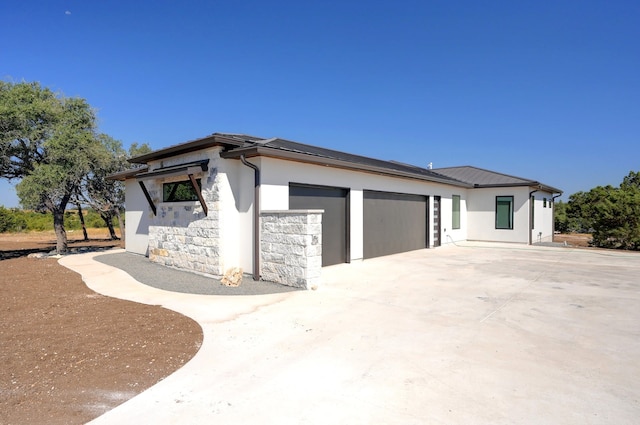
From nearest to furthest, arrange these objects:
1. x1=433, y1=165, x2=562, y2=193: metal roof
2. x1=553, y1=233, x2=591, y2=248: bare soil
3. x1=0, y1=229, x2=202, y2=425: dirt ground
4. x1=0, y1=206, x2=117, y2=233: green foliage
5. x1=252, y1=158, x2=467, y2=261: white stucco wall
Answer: x1=0, y1=229, x2=202, y2=425: dirt ground, x1=252, y1=158, x2=467, y2=261: white stucco wall, x1=433, y1=165, x2=562, y2=193: metal roof, x1=553, y1=233, x2=591, y2=248: bare soil, x1=0, y1=206, x2=117, y2=233: green foliage

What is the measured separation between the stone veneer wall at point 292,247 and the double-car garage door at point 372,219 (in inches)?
50.7

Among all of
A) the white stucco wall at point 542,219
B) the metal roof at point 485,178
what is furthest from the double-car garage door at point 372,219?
the white stucco wall at point 542,219

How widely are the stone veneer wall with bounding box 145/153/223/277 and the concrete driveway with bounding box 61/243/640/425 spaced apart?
1.53 m

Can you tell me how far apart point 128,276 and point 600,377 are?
9.08 meters

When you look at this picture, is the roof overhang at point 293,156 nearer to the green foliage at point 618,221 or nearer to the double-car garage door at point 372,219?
the double-car garage door at point 372,219

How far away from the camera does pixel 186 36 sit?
11695 millimetres

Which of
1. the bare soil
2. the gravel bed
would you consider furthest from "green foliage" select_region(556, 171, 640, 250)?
the gravel bed

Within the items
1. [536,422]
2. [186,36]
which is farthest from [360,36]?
[536,422]

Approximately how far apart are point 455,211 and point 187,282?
13.4 meters

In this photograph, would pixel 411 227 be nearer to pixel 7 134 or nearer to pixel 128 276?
pixel 128 276

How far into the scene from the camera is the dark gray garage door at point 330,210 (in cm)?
830

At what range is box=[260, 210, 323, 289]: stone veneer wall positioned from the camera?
6.38 m

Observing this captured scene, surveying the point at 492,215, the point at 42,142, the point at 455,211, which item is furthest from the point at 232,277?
the point at 492,215

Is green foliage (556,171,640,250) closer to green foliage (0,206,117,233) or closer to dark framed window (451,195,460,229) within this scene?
dark framed window (451,195,460,229)
